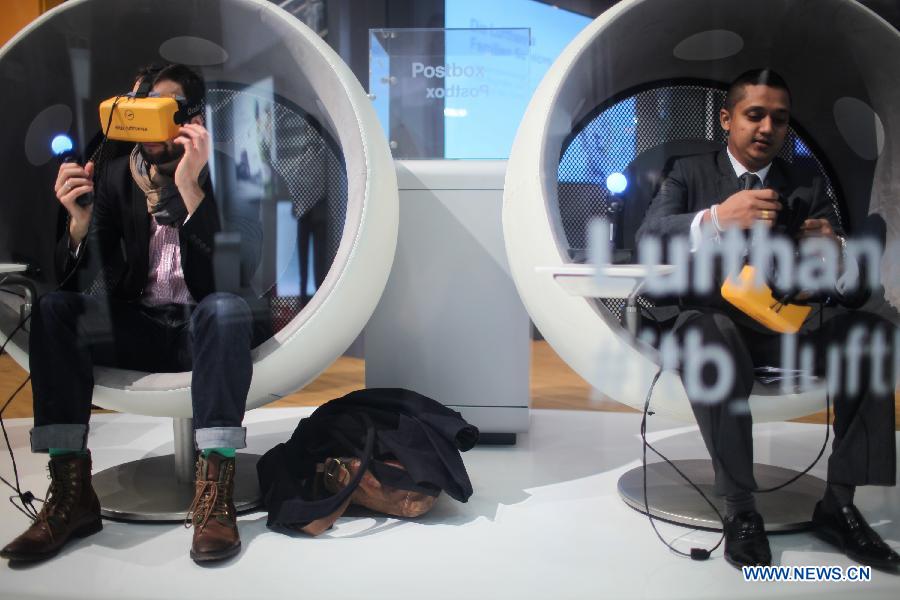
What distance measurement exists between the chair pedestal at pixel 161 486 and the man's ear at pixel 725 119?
1.08 m

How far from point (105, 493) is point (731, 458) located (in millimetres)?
1123

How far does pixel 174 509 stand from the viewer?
142 centimetres

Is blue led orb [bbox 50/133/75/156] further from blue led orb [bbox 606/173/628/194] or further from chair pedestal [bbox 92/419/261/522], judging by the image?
blue led orb [bbox 606/173/628/194]

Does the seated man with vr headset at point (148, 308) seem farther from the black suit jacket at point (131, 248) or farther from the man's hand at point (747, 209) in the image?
the man's hand at point (747, 209)

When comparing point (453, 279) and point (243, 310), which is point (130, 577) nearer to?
point (243, 310)

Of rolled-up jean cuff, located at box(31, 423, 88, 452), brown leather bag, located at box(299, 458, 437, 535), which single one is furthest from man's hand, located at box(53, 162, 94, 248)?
brown leather bag, located at box(299, 458, 437, 535)

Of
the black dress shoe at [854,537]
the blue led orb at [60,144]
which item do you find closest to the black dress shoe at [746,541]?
the black dress shoe at [854,537]

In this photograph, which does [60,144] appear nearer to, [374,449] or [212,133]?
[212,133]

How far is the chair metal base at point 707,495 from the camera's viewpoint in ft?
4.53

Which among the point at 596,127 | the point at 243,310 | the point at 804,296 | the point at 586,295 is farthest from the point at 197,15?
the point at 804,296

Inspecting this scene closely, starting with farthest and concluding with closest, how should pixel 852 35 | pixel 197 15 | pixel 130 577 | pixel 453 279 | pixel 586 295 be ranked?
pixel 453 279 → pixel 197 15 → pixel 852 35 → pixel 586 295 → pixel 130 577

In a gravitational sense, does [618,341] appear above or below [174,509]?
above

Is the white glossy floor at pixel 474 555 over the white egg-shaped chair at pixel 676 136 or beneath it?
beneath

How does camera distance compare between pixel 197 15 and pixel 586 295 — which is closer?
pixel 586 295
